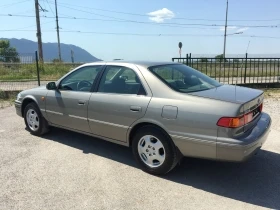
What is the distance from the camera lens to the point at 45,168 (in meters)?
4.36

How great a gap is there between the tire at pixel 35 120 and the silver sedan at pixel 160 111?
1.50 feet

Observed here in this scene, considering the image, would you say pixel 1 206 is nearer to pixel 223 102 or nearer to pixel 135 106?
pixel 135 106

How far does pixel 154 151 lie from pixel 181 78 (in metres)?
1.16

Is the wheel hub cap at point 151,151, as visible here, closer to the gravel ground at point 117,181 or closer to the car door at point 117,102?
the gravel ground at point 117,181

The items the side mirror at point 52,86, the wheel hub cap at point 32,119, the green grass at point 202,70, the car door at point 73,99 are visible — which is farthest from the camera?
the green grass at point 202,70

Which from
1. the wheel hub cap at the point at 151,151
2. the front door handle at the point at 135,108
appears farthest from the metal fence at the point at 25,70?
the wheel hub cap at the point at 151,151

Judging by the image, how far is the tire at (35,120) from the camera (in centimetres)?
569

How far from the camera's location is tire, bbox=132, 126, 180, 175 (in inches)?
152

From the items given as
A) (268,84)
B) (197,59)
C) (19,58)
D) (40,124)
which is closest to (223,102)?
(40,124)

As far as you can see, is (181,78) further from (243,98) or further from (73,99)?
(73,99)

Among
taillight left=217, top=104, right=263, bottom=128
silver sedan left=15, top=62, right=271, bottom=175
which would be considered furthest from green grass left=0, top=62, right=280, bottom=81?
taillight left=217, top=104, right=263, bottom=128

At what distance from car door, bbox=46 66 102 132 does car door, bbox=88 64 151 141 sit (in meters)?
0.20

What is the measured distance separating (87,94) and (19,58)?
15.2m

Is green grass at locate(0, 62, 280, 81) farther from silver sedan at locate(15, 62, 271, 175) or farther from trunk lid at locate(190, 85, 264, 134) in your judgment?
trunk lid at locate(190, 85, 264, 134)
